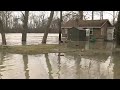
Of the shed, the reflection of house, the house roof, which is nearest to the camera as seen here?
the shed

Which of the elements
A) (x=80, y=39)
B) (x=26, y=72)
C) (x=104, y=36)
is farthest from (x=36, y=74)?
(x=104, y=36)

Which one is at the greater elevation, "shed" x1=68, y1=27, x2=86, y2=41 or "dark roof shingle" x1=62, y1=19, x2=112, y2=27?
"dark roof shingle" x1=62, y1=19, x2=112, y2=27

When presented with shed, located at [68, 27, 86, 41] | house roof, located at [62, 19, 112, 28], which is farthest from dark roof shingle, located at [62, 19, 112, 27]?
shed, located at [68, 27, 86, 41]

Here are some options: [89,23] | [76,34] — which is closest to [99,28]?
[89,23]

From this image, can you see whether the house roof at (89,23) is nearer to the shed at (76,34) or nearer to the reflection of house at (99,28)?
the reflection of house at (99,28)

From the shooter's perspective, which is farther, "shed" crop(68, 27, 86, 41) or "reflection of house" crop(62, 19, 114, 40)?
"reflection of house" crop(62, 19, 114, 40)

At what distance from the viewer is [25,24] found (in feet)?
92.4

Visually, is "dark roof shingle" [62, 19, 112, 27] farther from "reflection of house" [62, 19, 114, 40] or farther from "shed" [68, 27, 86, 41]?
"shed" [68, 27, 86, 41]

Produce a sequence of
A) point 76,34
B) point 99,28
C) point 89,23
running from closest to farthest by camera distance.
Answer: point 76,34
point 99,28
point 89,23

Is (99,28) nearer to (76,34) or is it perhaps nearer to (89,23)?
(89,23)
